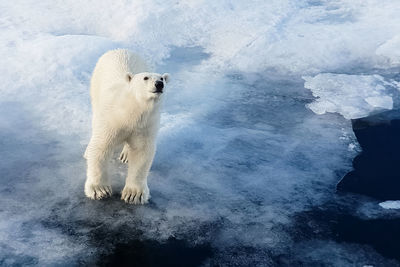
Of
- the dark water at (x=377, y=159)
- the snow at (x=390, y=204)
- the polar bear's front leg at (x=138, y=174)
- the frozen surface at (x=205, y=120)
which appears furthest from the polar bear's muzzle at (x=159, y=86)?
the snow at (x=390, y=204)

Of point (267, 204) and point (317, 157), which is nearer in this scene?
point (267, 204)

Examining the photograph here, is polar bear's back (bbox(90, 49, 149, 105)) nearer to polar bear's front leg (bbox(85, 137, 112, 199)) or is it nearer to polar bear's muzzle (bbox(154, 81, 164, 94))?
polar bear's front leg (bbox(85, 137, 112, 199))

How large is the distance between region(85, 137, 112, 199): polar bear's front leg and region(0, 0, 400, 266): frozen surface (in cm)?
10

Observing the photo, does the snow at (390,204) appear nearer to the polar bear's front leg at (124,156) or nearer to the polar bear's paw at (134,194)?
the polar bear's paw at (134,194)

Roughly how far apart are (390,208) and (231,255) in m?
1.45

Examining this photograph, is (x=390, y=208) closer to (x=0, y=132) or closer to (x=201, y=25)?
(x=0, y=132)

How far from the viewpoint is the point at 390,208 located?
14.0ft

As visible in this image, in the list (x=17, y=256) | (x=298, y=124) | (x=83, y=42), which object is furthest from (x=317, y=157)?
(x=83, y=42)

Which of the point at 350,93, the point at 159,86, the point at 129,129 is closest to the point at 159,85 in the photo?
the point at 159,86

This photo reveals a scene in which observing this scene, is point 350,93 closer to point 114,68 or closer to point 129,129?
point 114,68

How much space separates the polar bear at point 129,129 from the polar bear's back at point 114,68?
63 millimetres

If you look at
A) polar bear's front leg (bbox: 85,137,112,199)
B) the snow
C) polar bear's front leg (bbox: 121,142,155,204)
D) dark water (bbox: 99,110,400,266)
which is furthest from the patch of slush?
polar bear's front leg (bbox: 85,137,112,199)

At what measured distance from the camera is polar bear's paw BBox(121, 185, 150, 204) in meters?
4.12

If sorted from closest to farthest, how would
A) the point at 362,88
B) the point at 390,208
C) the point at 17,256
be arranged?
1. the point at 17,256
2. the point at 390,208
3. the point at 362,88
